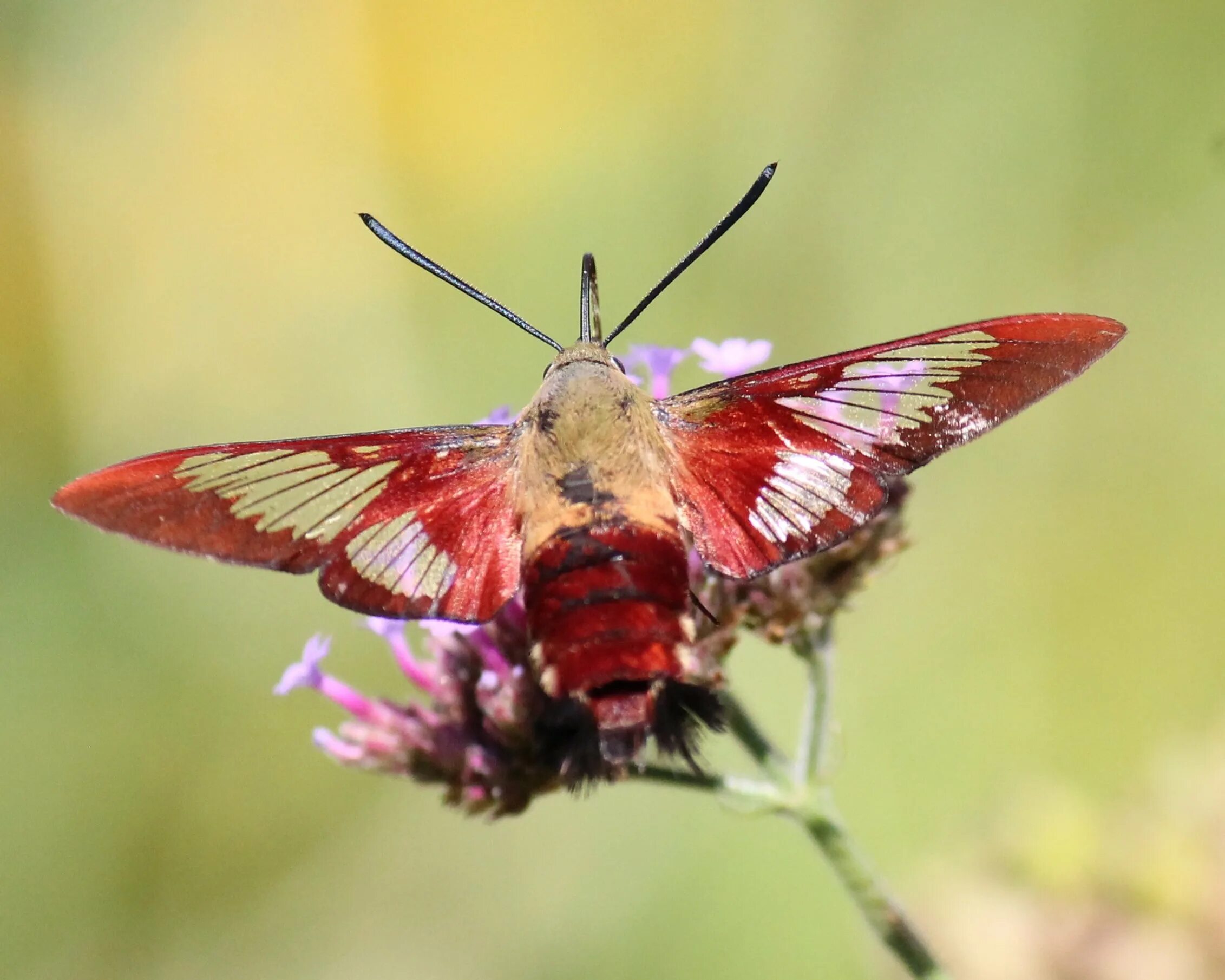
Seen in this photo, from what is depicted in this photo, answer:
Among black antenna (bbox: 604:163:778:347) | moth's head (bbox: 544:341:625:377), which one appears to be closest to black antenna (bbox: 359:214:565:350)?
moth's head (bbox: 544:341:625:377)

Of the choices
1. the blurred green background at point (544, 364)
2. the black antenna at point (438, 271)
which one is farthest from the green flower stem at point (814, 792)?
the blurred green background at point (544, 364)

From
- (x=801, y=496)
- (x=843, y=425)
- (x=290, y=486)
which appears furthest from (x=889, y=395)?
(x=290, y=486)

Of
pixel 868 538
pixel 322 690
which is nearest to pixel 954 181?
pixel 868 538

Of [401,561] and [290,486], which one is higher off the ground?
[290,486]

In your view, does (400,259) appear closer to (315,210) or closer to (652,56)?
(315,210)

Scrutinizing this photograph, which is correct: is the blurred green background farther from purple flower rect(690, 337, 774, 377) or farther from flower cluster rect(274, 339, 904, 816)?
purple flower rect(690, 337, 774, 377)

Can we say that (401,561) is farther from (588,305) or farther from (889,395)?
(889,395)
